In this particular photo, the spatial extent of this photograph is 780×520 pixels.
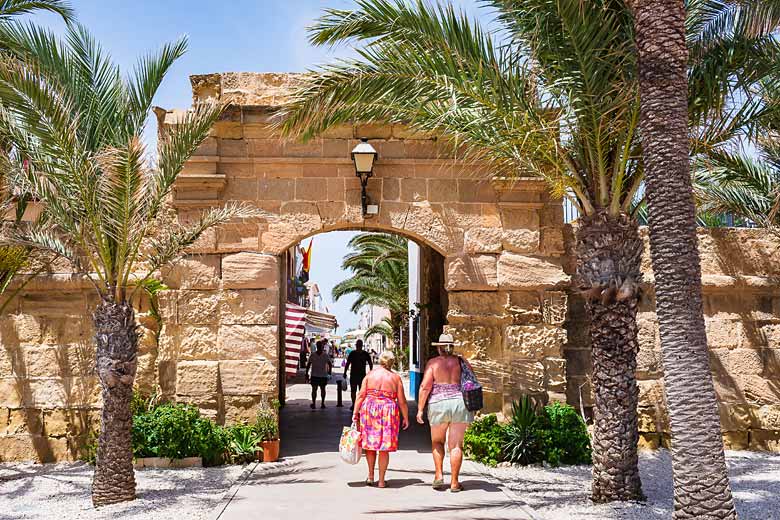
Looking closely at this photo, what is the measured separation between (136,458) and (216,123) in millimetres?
4027

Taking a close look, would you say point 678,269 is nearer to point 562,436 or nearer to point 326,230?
point 562,436

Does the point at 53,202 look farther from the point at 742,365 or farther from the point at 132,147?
the point at 742,365

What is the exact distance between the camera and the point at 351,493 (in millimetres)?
7238

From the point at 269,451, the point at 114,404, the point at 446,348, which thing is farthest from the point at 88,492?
the point at 446,348

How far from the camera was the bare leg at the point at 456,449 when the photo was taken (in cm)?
717

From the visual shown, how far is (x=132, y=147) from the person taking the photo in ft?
23.1

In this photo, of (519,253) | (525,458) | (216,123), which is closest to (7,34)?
(216,123)

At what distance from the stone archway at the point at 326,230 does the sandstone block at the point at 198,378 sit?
0.01 meters

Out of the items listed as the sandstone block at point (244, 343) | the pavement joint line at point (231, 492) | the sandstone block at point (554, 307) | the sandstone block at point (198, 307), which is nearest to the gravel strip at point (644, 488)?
the sandstone block at point (554, 307)

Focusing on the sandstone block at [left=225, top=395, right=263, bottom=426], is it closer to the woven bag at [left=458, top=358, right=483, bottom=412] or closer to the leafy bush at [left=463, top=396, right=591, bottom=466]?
the leafy bush at [left=463, top=396, right=591, bottom=466]

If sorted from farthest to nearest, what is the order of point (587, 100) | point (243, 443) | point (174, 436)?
1. point (243, 443)
2. point (174, 436)
3. point (587, 100)

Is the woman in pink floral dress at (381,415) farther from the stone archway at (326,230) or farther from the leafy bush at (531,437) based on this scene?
the stone archway at (326,230)

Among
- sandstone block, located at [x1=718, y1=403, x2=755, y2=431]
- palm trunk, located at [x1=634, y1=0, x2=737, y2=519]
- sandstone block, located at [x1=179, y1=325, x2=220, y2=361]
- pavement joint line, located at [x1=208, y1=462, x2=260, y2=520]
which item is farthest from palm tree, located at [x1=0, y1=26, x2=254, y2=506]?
sandstone block, located at [x1=718, y1=403, x2=755, y2=431]

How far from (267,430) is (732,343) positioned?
618 centimetres
